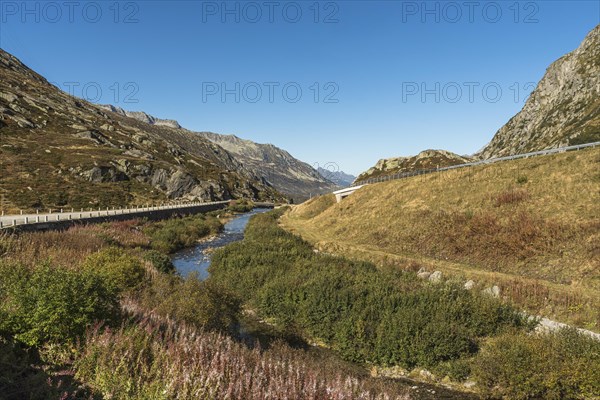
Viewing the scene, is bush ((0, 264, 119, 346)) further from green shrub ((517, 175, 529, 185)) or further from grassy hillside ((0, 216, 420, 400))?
green shrub ((517, 175, 529, 185))

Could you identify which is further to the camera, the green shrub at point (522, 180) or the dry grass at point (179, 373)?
the green shrub at point (522, 180)

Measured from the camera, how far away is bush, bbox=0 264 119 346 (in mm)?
6906

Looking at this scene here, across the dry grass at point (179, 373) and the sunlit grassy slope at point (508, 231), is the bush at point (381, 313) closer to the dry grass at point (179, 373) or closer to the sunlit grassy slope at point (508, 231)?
the sunlit grassy slope at point (508, 231)

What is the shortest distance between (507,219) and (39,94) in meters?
172

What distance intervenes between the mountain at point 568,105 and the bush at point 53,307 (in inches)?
6240

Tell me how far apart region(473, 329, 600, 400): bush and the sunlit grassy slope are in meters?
4.41

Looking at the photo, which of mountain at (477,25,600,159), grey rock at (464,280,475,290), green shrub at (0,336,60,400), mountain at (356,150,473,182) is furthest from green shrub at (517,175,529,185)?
mountain at (477,25,600,159)

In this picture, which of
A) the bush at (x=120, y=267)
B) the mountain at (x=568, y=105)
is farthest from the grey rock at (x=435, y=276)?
the mountain at (x=568, y=105)

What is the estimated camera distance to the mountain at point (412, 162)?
12775cm

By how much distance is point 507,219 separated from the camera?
27109mm

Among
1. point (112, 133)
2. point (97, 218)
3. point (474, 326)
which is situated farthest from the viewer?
point (112, 133)

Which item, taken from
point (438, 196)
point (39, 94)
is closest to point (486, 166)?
point (438, 196)

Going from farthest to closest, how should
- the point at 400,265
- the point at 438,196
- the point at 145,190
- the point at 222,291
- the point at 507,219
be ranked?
the point at 145,190 → the point at 438,196 → the point at 507,219 → the point at 400,265 → the point at 222,291

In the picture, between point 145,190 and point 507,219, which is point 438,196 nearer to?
point 507,219
